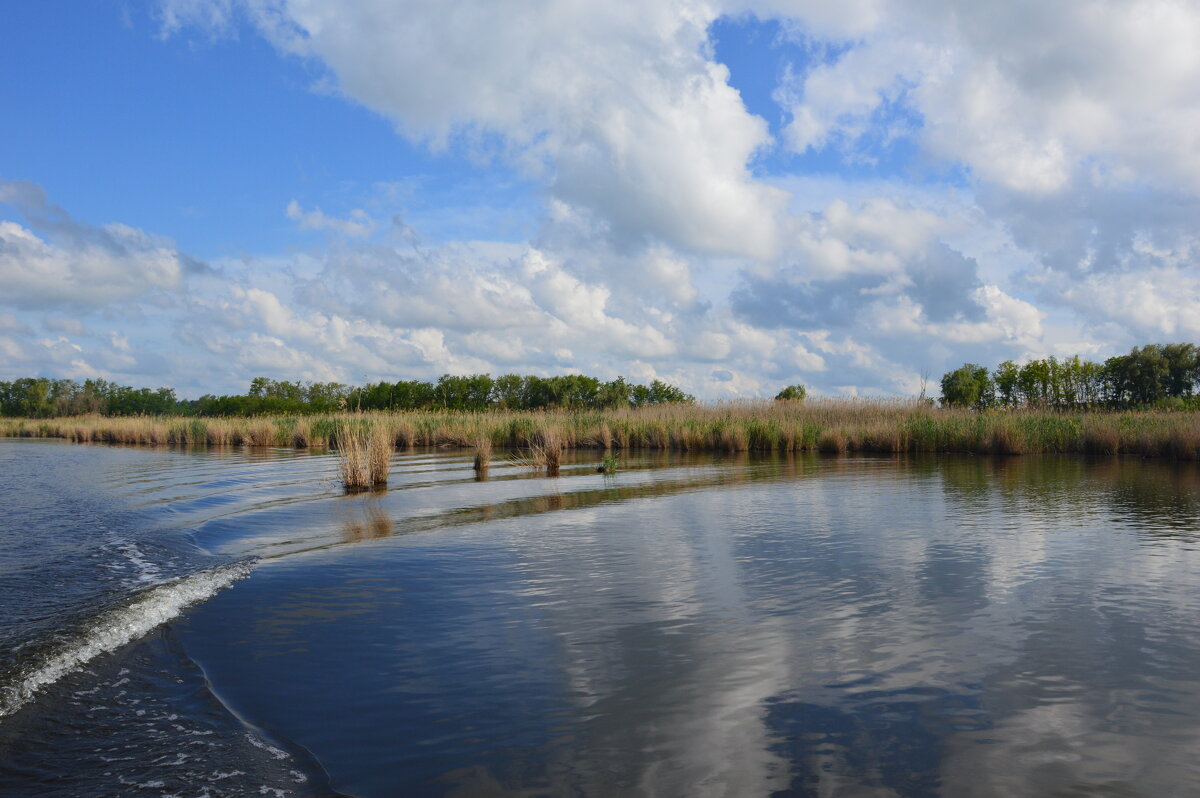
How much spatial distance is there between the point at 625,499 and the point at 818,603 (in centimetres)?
621

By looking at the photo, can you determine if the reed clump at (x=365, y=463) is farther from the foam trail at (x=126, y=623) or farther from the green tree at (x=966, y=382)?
the green tree at (x=966, y=382)

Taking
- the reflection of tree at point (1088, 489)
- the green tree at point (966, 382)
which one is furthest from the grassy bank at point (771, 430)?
the green tree at point (966, 382)

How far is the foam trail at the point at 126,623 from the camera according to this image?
3748 mm

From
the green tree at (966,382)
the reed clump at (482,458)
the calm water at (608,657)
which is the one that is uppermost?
the green tree at (966,382)

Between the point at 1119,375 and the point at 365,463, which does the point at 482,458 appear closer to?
the point at 365,463

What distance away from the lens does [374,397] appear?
194 feet

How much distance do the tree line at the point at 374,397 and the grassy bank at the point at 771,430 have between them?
9643mm

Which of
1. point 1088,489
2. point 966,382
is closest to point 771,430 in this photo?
point 1088,489

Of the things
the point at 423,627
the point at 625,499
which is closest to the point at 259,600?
the point at 423,627


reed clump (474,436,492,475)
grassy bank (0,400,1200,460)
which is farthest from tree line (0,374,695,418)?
reed clump (474,436,492,475)

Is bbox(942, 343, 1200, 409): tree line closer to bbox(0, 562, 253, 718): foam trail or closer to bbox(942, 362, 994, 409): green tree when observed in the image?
bbox(942, 362, 994, 409): green tree

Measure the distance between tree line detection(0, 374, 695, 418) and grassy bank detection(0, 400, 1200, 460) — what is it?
9643 mm

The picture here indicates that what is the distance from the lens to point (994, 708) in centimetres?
333

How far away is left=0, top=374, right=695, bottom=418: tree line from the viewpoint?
5250cm
